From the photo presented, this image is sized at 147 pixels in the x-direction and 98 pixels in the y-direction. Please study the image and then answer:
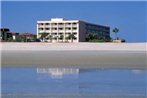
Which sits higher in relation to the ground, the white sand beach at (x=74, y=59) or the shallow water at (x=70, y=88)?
the shallow water at (x=70, y=88)

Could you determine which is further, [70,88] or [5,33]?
[5,33]

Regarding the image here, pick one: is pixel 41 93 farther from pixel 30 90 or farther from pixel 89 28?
pixel 89 28

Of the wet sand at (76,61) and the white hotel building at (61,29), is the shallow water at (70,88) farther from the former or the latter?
the white hotel building at (61,29)

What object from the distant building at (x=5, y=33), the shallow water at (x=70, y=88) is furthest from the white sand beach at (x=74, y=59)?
the distant building at (x=5, y=33)

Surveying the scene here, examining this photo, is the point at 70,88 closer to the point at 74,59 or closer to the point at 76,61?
the point at 76,61

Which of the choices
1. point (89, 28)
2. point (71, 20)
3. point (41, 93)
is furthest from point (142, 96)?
point (89, 28)

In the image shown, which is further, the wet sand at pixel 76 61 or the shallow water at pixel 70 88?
the wet sand at pixel 76 61

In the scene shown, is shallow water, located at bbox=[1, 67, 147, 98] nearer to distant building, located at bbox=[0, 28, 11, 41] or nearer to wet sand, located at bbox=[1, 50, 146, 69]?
wet sand, located at bbox=[1, 50, 146, 69]

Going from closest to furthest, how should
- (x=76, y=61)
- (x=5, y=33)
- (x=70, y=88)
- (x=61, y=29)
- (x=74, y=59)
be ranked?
(x=70, y=88), (x=76, y=61), (x=74, y=59), (x=5, y=33), (x=61, y=29)

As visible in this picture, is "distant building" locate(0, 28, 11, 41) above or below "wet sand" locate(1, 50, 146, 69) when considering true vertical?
above

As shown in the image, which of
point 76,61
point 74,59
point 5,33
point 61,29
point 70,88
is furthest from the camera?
point 61,29

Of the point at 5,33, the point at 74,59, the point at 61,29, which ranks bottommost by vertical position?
the point at 74,59

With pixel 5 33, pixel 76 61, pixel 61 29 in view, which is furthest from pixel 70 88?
pixel 61 29

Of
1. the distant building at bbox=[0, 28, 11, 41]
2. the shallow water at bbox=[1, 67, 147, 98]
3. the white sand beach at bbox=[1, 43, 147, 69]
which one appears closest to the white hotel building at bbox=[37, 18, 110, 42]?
the distant building at bbox=[0, 28, 11, 41]
